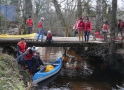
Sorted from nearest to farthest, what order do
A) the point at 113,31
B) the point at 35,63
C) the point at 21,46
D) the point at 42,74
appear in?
the point at 35,63 < the point at 42,74 < the point at 21,46 < the point at 113,31

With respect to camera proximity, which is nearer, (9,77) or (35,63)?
(9,77)

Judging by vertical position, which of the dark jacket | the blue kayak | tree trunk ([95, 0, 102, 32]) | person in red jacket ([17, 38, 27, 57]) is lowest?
the blue kayak

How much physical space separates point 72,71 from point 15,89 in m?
10.5

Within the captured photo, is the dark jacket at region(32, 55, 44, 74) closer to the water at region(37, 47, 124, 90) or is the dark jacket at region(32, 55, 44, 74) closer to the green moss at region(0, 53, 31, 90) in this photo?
A: the water at region(37, 47, 124, 90)

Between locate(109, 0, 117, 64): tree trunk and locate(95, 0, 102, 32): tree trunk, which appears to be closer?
locate(109, 0, 117, 64): tree trunk

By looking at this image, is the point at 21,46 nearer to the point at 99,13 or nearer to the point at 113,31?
the point at 113,31

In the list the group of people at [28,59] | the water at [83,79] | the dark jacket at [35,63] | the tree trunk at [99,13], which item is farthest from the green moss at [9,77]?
the tree trunk at [99,13]

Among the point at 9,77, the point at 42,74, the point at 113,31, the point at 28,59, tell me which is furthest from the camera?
the point at 113,31

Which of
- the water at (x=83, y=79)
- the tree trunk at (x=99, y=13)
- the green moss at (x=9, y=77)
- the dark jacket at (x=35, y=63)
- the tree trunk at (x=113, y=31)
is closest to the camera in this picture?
the green moss at (x=9, y=77)

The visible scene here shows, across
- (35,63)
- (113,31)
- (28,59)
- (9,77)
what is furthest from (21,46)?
(113,31)

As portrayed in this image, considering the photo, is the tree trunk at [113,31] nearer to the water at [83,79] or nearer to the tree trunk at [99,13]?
the water at [83,79]

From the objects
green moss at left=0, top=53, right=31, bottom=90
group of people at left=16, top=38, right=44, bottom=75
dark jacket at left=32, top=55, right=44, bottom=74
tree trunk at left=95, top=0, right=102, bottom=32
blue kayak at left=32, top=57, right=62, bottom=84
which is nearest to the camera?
green moss at left=0, top=53, right=31, bottom=90

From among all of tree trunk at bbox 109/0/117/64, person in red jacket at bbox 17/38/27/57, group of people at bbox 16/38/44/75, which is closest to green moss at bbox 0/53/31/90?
group of people at bbox 16/38/44/75

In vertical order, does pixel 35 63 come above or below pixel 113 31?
below
